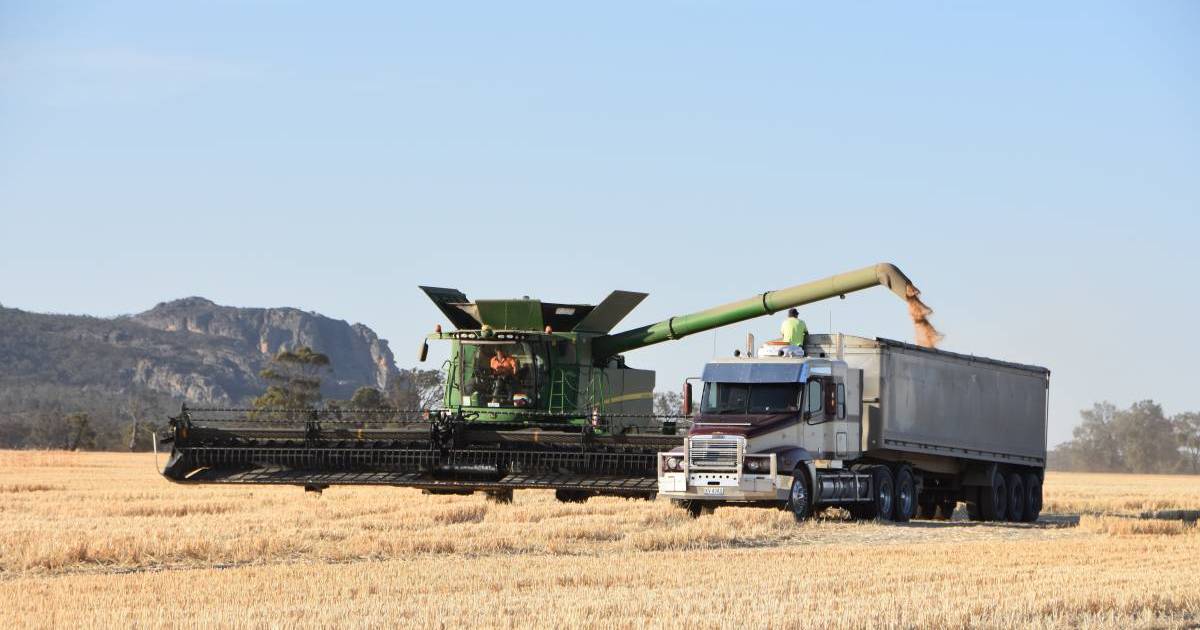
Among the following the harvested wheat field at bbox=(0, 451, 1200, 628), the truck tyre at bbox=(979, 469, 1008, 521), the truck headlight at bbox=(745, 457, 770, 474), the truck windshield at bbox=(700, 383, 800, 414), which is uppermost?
the truck windshield at bbox=(700, 383, 800, 414)

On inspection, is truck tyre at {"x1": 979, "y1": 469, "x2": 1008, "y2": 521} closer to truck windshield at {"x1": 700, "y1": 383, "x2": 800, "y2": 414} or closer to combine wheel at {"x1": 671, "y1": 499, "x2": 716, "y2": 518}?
combine wheel at {"x1": 671, "y1": 499, "x2": 716, "y2": 518}

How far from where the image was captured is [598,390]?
31.2 metres

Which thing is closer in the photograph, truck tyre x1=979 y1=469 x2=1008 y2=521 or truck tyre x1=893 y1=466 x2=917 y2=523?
truck tyre x1=893 y1=466 x2=917 y2=523

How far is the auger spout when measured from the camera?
30703mm

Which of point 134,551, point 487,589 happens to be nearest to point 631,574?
point 487,589

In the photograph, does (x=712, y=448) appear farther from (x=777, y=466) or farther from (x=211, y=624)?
(x=211, y=624)

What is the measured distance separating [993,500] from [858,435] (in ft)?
15.7

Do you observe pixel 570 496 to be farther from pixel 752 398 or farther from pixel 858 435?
pixel 858 435

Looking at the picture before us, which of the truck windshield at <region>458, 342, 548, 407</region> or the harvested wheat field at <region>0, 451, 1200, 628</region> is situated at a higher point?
the truck windshield at <region>458, 342, 548, 407</region>

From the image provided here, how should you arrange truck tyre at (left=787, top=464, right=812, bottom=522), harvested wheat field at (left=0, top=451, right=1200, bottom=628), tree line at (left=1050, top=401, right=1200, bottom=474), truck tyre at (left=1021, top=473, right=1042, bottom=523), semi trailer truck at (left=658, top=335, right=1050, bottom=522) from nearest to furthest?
1. harvested wheat field at (left=0, top=451, right=1200, bottom=628)
2. semi trailer truck at (left=658, top=335, right=1050, bottom=522)
3. truck tyre at (left=787, top=464, right=812, bottom=522)
4. truck tyre at (left=1021, top=473, right=1042, bottom=523)
5. tree line at (left=1050, top=401, right=1200, bottom=474)

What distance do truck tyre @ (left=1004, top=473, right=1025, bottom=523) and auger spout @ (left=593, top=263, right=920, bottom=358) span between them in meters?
4.68

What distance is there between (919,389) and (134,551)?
14.7 meters

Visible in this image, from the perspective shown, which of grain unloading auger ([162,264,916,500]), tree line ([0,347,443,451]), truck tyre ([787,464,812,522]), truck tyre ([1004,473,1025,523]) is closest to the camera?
truck tyre ([787,464,812,522])

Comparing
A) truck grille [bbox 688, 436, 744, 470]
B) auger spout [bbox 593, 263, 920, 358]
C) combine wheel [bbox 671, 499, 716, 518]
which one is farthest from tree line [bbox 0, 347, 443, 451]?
truck grille [bbox 688, 436, 744, 470]
